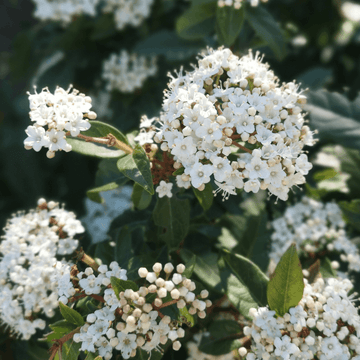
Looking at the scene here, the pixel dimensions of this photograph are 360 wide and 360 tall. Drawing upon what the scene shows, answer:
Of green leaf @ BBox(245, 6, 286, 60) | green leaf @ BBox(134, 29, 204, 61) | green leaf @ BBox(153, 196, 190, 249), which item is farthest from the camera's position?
green leaf @ BBox(134, 29, 204, 61)

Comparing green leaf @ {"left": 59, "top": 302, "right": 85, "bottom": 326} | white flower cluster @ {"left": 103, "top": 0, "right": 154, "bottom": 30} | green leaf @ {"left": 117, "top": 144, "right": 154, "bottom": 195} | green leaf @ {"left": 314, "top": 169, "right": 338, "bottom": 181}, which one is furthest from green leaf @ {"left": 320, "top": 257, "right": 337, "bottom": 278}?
white flower cluster @ {"left": 103, "top": 0, "right": 154, "bottom": 30}

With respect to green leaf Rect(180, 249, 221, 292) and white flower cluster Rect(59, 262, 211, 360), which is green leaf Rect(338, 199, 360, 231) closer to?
green leaf Rect(180, 249, 221, 292)

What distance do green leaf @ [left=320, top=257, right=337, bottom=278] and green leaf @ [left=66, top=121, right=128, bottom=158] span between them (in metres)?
0.99

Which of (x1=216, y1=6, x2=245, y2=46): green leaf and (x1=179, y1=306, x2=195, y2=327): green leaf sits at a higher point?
(x1=216, y1=6, x2=245, y2=46): green leaf

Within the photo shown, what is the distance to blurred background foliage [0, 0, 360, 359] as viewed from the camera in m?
1.83

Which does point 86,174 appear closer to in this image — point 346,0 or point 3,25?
point 3,25

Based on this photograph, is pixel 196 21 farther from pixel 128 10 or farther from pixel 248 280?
pixel 248 280

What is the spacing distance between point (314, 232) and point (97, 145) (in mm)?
1074

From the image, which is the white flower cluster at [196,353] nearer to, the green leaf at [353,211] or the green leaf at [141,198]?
the green leaf at [141,198]

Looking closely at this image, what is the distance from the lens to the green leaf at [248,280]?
1.38m

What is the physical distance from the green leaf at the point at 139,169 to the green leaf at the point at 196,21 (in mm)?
1061

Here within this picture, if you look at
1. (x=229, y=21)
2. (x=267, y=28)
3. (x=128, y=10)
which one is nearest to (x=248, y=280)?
(x=229, y=21)

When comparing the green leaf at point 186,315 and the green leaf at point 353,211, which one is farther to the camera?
the green leaf at point 353,211

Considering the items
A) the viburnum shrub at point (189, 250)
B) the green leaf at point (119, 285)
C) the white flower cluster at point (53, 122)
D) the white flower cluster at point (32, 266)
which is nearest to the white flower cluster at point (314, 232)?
the viburnum shrub at point (189, 250)
